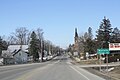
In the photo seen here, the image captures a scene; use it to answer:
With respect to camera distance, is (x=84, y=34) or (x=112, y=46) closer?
(x=112, y=46)

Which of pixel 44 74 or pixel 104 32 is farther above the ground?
pixel 104 32

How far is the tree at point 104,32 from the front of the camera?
372ft

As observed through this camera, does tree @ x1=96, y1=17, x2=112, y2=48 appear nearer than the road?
No

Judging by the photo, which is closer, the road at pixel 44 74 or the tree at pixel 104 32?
the road at pixel 44 74

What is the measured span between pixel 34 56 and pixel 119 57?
166 feet

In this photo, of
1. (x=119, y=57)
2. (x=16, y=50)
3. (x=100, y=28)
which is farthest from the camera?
(x=16, y=50)

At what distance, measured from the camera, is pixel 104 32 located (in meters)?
118

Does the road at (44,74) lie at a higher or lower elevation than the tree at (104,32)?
lower

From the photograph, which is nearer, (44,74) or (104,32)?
(44,74)

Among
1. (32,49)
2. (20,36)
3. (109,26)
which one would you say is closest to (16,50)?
(32,49)

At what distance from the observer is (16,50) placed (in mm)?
139500

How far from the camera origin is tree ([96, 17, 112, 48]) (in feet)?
372

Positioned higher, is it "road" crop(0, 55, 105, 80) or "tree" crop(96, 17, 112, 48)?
"tree" crop(96, 17, 112, 48)

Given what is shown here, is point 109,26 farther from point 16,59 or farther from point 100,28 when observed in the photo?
point 16,59
